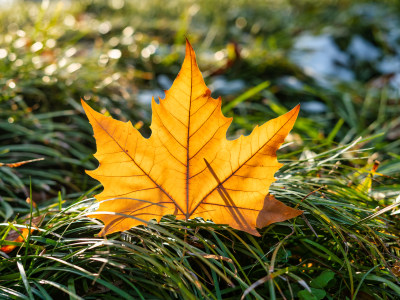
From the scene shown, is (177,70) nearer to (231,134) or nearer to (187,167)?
(231,134)

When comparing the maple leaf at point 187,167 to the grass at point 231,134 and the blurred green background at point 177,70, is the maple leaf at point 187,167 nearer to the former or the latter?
the grass at point 231,134

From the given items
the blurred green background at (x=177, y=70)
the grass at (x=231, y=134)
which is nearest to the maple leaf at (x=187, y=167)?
the grass at (x=231, y=134)

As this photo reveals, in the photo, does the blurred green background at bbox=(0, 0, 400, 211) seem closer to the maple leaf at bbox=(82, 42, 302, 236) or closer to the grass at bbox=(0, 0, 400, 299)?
the grass at bbox=(0, 0, 400, 299)

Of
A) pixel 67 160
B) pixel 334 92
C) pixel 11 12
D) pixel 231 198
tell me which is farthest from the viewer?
pixel 11 12

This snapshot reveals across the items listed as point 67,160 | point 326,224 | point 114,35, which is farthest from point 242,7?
point 326,224

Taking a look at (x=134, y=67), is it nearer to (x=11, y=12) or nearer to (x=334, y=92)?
(x=334, y=92)

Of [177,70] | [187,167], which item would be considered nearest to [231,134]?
[177,70]
